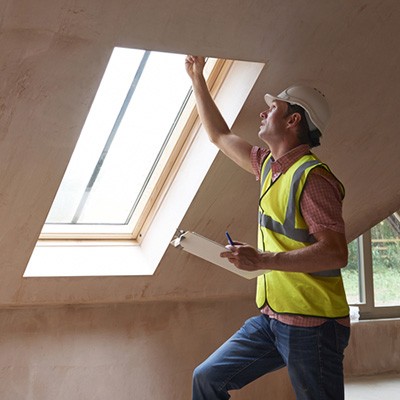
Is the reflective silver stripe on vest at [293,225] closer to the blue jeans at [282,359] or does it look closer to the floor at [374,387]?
the blue jeans at [282,359]

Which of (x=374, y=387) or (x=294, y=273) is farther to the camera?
(x=374, y=387)

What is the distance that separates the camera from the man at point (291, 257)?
2.47 meters

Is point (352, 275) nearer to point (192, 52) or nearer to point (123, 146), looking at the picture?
point (123, 146)

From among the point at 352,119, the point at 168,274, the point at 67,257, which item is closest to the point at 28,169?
the point at 67,257

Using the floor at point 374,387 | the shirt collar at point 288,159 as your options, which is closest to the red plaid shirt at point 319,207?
the shirt collar at point 288,159

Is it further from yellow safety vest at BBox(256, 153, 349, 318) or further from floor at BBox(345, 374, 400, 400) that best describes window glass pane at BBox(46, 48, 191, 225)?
floor at BBox(345, 374, 400, 400)

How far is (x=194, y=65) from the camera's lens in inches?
114

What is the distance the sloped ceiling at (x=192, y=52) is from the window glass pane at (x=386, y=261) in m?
1.83

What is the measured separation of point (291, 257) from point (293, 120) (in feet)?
1.84

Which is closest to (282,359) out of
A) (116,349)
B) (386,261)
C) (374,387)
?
(116,349)

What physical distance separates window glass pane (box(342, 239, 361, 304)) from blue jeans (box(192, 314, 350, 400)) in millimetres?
2705

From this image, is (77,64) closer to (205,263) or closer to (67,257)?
(67,257)

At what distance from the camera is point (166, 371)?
3672mm

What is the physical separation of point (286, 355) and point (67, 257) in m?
1.21
